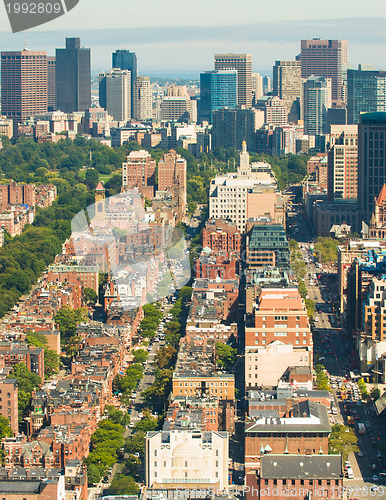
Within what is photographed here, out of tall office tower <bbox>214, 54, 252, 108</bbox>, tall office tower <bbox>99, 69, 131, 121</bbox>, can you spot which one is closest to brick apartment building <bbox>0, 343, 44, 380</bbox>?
tall office tower <bbox>214, 54, 252, 108</bbox>

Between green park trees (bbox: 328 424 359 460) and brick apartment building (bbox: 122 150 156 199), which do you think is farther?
brick apartment building (bbox: 122 150 156 199)

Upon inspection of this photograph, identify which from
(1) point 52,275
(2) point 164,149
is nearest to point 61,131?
(2) point 164,149

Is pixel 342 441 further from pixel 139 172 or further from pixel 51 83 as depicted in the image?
pixel 51 83

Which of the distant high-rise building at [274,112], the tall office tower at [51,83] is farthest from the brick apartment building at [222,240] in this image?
the tall office tower at [51,83]

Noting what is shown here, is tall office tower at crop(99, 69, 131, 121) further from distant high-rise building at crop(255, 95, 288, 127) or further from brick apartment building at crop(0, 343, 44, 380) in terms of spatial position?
brick apartment building at crop(0, 343, 44, 380)

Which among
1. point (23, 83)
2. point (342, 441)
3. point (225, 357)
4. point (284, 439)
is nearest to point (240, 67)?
point (23, 83)

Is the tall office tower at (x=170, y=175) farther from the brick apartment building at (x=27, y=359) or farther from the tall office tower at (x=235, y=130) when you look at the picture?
the brick apartment building at (x=27, y=359)
